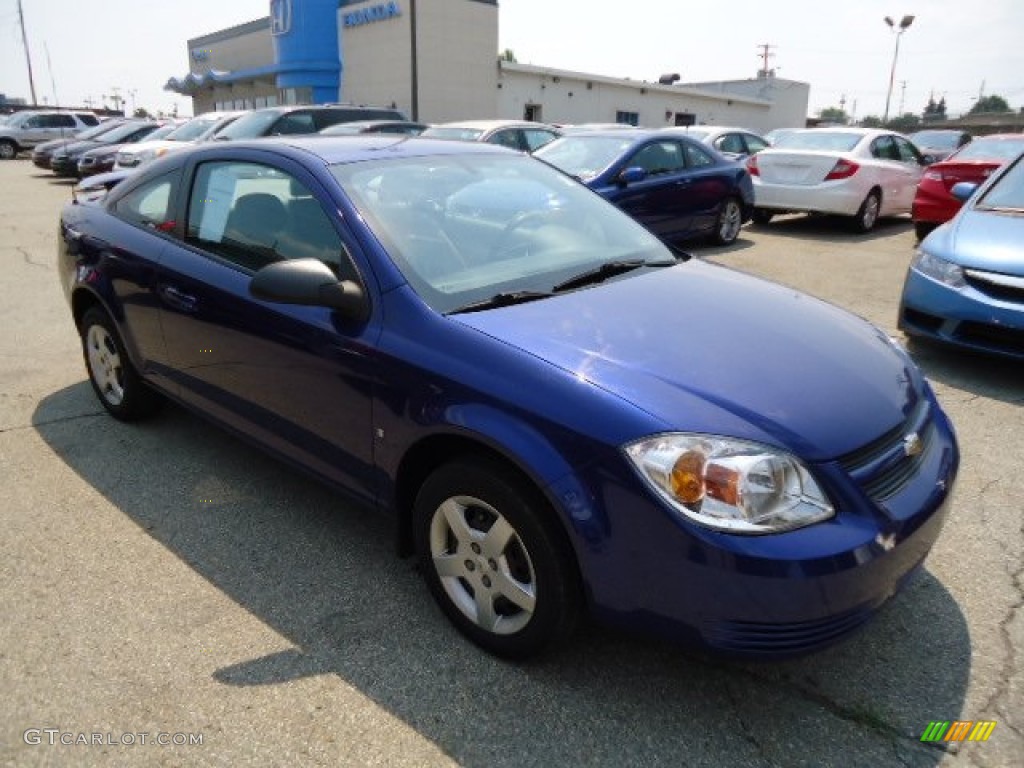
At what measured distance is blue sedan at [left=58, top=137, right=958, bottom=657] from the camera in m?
1.88

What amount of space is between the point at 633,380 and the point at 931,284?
141 inches

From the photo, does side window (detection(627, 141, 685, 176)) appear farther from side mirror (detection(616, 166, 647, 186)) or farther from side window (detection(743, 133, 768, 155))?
side window (detection(743, 133, 768, 155))

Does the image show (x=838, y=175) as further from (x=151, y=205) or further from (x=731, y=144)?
(x=151, y=205)

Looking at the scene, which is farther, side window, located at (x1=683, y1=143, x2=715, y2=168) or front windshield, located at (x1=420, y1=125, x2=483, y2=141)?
front windshield, located at (x1=420, y1=125, x2=483, y2=141)

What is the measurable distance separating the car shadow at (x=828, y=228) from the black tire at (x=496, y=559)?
921cm

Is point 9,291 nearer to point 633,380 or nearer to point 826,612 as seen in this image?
point 633,380

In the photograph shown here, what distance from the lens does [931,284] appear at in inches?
185

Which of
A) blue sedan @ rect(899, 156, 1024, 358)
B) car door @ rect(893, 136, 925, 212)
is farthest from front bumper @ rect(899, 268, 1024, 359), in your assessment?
car door @ rect(893, 136, 925, 212)

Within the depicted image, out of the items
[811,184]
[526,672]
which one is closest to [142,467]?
[526,672]

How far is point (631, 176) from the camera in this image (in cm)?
750

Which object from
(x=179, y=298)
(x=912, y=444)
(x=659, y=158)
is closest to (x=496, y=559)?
(x=912, y=444)

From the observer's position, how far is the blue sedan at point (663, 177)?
7984mm

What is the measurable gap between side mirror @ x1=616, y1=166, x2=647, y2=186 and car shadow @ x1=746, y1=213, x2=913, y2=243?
381cm

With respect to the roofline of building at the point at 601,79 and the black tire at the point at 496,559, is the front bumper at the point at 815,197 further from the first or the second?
the roofline of building at the point at 601,79
